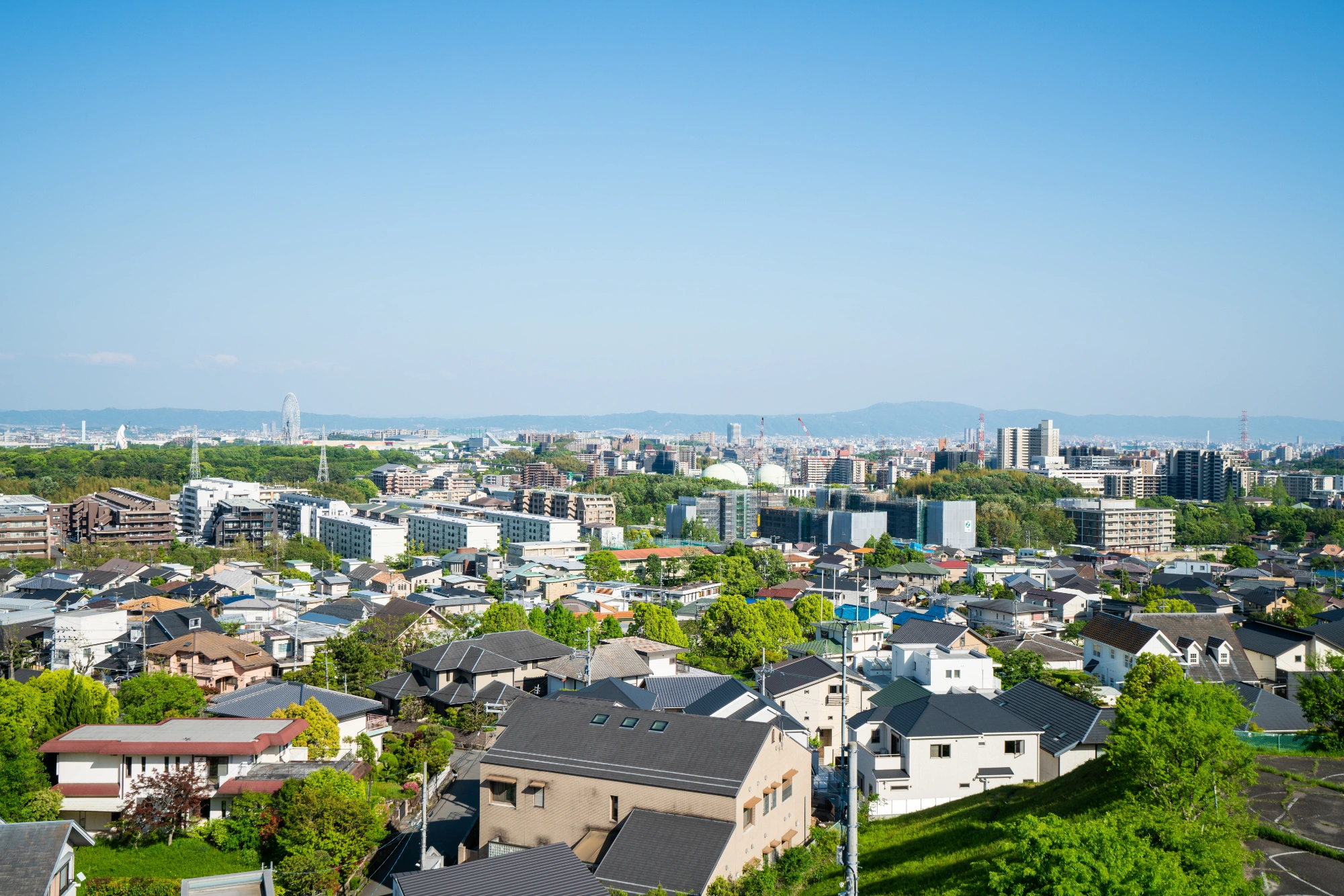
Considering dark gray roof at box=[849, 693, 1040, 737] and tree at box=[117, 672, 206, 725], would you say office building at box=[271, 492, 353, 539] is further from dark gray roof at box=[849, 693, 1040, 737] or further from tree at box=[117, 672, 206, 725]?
dark gray roof at box=[849, 693, 1040, 737]

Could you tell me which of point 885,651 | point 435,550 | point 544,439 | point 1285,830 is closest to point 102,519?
point 435,550

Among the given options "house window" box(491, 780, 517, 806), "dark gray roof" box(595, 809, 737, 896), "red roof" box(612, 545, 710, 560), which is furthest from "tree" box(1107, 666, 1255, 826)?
"red roof" box(612, 545, 710, 560)

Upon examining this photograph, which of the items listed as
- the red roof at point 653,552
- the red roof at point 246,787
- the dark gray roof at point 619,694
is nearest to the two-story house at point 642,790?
the red roof at point 246,787

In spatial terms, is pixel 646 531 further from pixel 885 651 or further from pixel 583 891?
pixel 583 891

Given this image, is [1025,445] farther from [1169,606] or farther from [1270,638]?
[1270,638]

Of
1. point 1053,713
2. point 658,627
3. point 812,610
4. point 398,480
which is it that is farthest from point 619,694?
point 398,480
